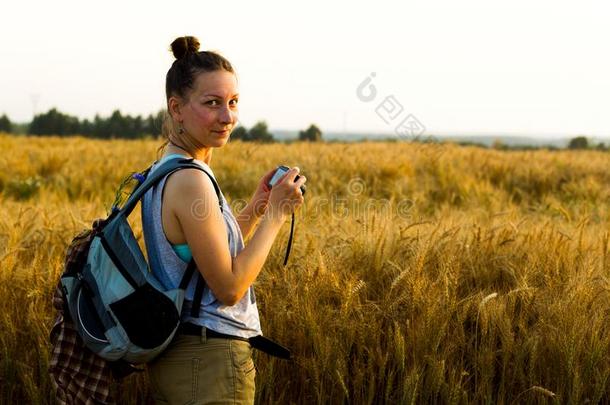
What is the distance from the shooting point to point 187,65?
73.4 inches

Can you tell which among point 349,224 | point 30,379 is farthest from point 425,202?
point 30,379

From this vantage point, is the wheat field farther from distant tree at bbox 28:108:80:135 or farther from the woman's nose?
distant tree at bbox 28:108:80:135

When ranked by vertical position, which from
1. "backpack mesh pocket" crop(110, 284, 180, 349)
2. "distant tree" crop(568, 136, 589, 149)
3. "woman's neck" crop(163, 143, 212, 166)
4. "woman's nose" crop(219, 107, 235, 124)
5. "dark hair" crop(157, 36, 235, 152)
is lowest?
"backpack mesh pocket" crop(110, 284, 180, 349)

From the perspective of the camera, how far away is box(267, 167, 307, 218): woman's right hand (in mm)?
1828

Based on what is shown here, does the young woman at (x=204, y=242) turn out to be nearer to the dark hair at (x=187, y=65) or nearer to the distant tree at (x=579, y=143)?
the dark hair at (x=187, y=65)

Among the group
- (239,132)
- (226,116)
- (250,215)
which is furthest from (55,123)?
(226,116)

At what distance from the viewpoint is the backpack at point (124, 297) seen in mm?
1749

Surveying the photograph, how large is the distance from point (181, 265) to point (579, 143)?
49.7ft

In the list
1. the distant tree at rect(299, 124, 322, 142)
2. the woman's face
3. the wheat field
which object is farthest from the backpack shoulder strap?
the distant tree at rect(299, 124, 322, 142)

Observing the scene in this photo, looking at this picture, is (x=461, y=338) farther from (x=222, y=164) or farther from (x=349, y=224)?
(x=222, y=164)

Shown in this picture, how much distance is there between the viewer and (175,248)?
1.80 metres

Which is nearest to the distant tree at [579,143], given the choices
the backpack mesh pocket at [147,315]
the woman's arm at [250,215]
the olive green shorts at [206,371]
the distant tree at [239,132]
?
the distant tree at [239,132]

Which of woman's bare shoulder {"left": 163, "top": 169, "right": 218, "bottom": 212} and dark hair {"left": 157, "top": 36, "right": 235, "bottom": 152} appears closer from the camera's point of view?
woman's bare shoulder {"left": 163, "top": 169, "right": 218, "bottom": 212}

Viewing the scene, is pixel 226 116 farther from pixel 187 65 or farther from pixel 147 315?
pixel 147 315
